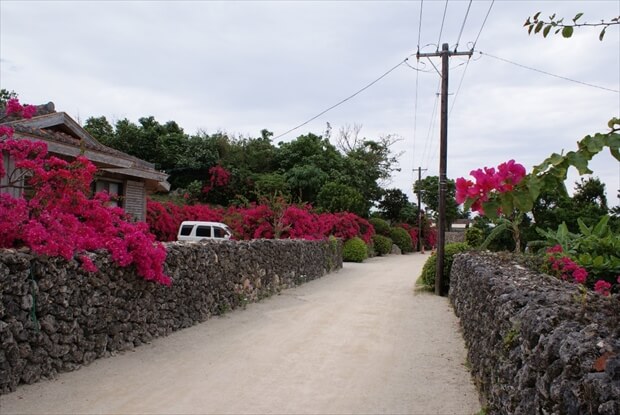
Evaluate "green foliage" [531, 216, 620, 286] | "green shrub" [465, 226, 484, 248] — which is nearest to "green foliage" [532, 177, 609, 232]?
"green shrub" [465, 226, 484, 248]

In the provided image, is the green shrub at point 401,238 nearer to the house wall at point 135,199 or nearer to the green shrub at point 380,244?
the green shrub at point 380,244

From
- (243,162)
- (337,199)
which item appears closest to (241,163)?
(243,162)

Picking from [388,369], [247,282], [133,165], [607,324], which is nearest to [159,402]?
[388,369]

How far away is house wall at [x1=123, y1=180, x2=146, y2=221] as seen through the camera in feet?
53.4

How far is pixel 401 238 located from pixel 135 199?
29.5m

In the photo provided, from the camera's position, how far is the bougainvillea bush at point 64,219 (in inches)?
225

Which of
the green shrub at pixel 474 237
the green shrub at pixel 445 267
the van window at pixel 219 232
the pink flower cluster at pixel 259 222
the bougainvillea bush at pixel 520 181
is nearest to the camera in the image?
the bougainvillea bush at pixel 520 181

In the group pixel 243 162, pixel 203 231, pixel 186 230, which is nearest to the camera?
pixel 203 231

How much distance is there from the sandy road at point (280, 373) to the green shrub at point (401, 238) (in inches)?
1261

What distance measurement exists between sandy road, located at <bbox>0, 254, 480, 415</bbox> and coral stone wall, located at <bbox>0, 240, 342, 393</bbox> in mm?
214

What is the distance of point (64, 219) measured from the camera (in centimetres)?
618

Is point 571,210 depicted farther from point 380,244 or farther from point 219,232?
point 380,244

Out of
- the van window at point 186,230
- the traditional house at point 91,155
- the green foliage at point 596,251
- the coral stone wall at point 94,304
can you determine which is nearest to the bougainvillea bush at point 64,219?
the coral stone wall at point 94,304

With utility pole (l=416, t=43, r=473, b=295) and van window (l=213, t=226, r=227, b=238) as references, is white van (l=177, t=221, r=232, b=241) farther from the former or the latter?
utility pole (l=416, t=43, r=473, b=295)
